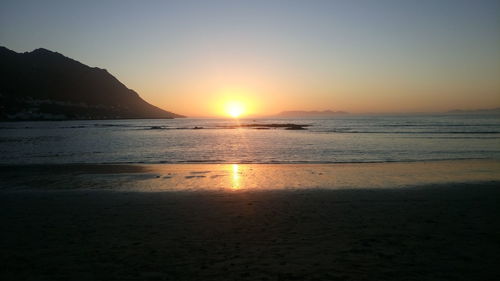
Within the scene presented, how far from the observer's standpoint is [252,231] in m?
10.2

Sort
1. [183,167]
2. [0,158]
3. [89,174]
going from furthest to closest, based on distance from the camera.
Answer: [0,158], [183,167], [89,174]

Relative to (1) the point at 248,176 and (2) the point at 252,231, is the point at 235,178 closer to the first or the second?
(1) the point at 248,176

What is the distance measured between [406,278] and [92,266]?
22.2 feet

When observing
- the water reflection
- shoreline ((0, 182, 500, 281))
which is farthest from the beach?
the water reflection

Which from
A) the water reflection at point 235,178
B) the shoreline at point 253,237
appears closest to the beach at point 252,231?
the shoreline at point 253,237

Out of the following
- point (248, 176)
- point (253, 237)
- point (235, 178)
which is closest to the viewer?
point (253, 237)

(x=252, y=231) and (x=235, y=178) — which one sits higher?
(x=252, y=231)

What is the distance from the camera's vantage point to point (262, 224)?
10.9 m

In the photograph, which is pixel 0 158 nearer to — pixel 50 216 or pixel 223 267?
pixel 50 216

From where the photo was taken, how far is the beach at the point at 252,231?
7526mm

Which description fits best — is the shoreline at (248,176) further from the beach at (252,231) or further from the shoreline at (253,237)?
the shoreline at (253,237)

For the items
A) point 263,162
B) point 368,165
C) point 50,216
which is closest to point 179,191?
point 50,216

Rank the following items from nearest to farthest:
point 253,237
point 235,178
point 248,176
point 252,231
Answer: point 253,237
point 252,231
point 235,178
point 248,176

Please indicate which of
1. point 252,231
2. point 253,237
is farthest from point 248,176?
point 253,237
